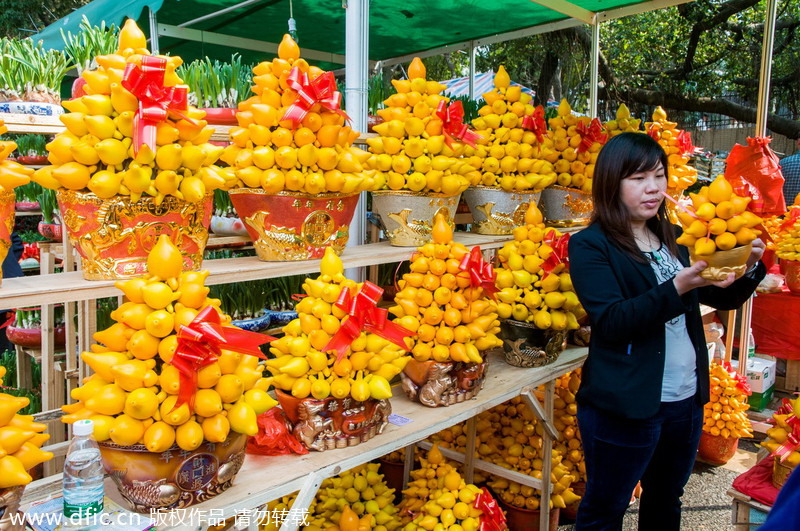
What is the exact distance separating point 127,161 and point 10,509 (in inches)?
29.7

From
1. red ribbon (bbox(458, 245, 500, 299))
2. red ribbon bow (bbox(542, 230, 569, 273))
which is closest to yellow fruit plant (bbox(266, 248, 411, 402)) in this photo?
red ribbon (bbox(458, 245, 500, 299))

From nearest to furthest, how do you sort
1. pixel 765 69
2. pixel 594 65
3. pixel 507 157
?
pixel 507 157 → pixel 765 69 → pixel 594 65

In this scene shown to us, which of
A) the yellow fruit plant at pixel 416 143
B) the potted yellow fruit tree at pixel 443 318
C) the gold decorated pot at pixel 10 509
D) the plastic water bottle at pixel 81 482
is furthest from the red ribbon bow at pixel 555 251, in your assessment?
the gold decorated pot at pixel 10 509

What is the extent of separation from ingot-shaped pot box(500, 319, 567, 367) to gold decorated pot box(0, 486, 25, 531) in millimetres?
1710

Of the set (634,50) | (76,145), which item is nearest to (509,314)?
(76,145)

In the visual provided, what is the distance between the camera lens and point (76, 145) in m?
1.30

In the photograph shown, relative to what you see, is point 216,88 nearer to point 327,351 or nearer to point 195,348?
point 327,351

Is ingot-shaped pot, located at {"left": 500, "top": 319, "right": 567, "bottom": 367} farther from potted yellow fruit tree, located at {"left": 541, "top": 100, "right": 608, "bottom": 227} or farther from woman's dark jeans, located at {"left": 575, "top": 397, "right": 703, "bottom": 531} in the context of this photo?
potted yellow fruit tree, located at {"left": 541, "top": 100, "right": 608, "bottom": 227}

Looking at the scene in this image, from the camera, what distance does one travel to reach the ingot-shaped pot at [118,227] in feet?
4.47

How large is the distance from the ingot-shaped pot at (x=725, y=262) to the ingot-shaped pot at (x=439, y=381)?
82 centimetres

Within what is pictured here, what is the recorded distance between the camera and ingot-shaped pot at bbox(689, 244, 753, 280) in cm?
149

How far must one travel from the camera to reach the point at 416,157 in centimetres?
212

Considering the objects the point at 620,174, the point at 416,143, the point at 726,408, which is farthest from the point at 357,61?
the point at 726,408

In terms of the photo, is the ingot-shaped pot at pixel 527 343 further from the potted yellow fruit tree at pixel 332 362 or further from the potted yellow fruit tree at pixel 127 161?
the potted yellow fruit tree at pixel 127 161
